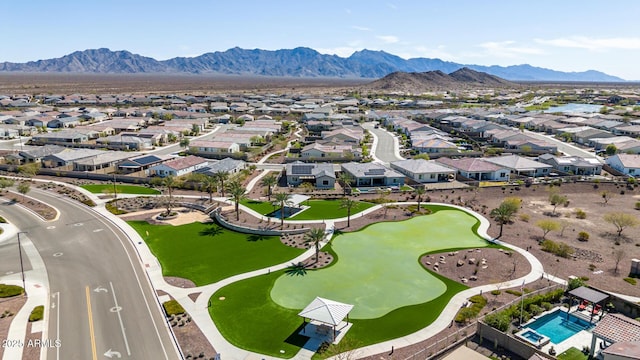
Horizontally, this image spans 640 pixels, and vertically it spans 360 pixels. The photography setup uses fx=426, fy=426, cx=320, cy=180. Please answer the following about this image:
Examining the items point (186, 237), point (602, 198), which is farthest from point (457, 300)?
point (602, 198)

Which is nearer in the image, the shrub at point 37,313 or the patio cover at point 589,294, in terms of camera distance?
the shrub at point 37,313

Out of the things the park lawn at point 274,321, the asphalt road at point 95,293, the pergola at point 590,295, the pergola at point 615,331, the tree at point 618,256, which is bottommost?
the park lawn at point 274,321

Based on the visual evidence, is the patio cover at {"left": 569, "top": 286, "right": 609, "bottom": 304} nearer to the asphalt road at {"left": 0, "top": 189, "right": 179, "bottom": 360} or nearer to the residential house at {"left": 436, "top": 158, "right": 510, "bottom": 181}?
the asphalt road at {"left": 0, "top": 189, "right": 179, "bottom": 360}

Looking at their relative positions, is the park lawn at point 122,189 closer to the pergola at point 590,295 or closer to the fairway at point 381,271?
the fairway at point 381,271

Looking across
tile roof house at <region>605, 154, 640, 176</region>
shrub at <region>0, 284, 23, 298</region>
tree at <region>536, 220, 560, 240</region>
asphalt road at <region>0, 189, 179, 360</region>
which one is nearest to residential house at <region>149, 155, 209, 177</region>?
asphalt road at <region>0, 189, 179, 360</region>

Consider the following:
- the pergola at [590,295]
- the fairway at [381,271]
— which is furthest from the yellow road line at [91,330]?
the pergola at [590,295]
